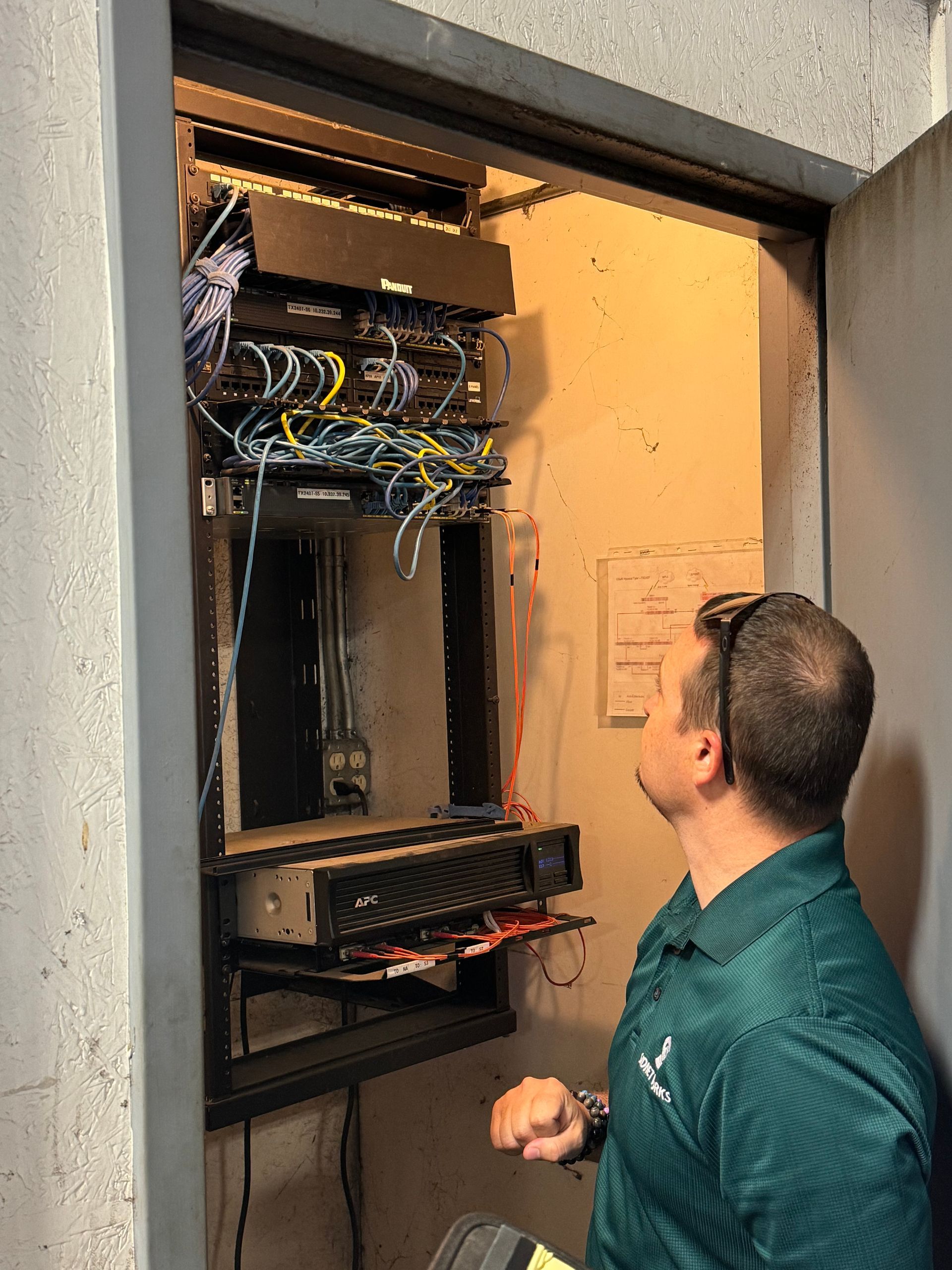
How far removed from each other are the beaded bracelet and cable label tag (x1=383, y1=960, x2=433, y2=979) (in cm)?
37

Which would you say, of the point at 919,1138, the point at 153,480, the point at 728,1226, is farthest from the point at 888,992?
the point at 153,480

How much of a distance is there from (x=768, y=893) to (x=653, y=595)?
1210mm

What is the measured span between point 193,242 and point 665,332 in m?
→ 0.97

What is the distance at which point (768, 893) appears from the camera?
1.08m

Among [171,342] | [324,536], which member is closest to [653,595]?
[324,536]

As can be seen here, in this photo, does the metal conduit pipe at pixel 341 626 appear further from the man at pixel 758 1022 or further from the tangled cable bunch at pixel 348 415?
the man at pixel 758 1022

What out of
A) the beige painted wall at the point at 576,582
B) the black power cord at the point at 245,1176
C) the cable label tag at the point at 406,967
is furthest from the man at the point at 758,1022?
the black power cord at the point at 245,1176

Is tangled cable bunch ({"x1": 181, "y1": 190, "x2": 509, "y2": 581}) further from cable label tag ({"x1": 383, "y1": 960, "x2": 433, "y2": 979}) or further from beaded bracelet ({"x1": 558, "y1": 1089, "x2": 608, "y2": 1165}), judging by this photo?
beaded bracelet ({"x1": 558, "y1": 1089, "x2": 608, "y2": 1165})

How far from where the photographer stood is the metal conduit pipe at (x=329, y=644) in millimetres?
2564

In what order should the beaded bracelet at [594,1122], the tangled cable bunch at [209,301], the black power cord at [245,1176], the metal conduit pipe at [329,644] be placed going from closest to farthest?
the beaded bracelet at [594,1122], the tangled cable bunch at [209,301], the black power cord at [245,1176], the metal conduit pipe at [329,644]

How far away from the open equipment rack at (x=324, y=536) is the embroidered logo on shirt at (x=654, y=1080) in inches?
25.8

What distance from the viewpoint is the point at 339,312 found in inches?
70.6

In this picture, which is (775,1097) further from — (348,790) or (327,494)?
(348,790)

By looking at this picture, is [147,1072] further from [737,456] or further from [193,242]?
[737,456]
